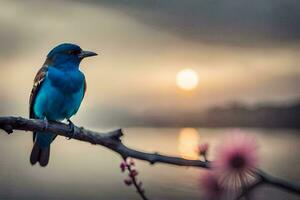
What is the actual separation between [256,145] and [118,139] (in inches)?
8.3

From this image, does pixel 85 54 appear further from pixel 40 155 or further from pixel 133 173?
pixel 133 173

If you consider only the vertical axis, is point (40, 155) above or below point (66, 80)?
below

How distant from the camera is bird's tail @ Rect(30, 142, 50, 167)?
2.62 feet

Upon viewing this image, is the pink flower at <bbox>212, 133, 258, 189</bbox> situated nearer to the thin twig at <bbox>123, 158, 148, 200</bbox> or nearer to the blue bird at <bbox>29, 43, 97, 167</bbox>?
the thin twig at <bbox>123, 158, 148, 200</bbox>

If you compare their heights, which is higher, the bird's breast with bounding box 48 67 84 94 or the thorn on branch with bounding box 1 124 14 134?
the bird's breast with bounding box 48 67 84 94

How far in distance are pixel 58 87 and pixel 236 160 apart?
0.84 meters

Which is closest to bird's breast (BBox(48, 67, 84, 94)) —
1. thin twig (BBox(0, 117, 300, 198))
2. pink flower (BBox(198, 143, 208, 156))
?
thin twig (BBox(0, 117, 300, 198))

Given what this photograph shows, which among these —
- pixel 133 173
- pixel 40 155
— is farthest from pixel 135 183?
pixel 40 155

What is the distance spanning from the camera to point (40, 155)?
2.81 ft

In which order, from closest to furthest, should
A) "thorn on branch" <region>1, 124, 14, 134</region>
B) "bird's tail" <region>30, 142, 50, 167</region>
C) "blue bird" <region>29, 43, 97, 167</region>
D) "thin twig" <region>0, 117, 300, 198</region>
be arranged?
"thin twig" <region>0, 117, 300, 198</region>, "thorn on branch" <region>1, 124, 14, 134</region>, "bird's tail" <region>30, 142, 50, 167</region>, "blue bird" <region>29, 43, 97, 167</region>

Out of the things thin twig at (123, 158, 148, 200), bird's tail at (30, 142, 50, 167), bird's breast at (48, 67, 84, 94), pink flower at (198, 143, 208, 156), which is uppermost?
bird's breast at (48, 67, 84, 94)

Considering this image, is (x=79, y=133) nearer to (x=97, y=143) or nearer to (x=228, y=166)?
(x=97, y=143)

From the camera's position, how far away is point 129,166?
0.38 m

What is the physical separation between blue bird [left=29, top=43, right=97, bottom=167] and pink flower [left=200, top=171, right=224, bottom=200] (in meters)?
0.65
